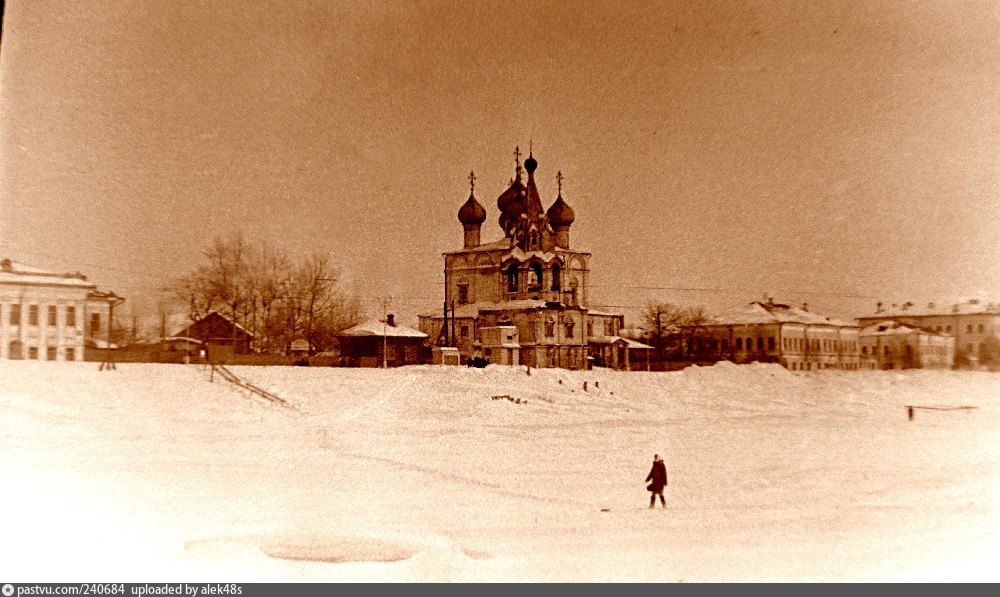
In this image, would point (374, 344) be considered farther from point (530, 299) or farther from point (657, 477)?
point (657, 477)

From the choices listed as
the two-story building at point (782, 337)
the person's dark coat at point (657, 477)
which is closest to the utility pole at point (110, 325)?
the person's dark coat at point (657, 477)

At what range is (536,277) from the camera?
17.3 ft

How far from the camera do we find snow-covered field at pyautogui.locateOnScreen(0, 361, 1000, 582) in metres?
3.89

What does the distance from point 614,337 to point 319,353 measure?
161cm

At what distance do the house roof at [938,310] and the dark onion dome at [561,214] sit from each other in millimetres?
1674

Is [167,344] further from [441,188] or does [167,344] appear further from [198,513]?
[441,188]

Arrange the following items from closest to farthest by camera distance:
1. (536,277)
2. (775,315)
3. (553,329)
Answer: (775,315)
(553,329)
(536,277)

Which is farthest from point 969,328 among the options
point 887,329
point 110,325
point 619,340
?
point 110,325

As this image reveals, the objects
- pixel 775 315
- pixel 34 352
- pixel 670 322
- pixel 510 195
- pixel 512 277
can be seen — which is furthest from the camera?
pixel 512 277

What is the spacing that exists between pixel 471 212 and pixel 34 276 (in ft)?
7.17

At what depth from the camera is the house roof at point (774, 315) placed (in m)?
Result: 4.87

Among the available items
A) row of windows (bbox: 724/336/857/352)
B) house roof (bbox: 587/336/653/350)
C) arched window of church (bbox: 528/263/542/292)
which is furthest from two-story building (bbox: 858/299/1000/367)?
arched window of church (bbox: 528/263/542/292)

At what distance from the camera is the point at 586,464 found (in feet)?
14.2

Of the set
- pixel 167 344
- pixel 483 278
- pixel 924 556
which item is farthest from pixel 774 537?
pixel 167 344
